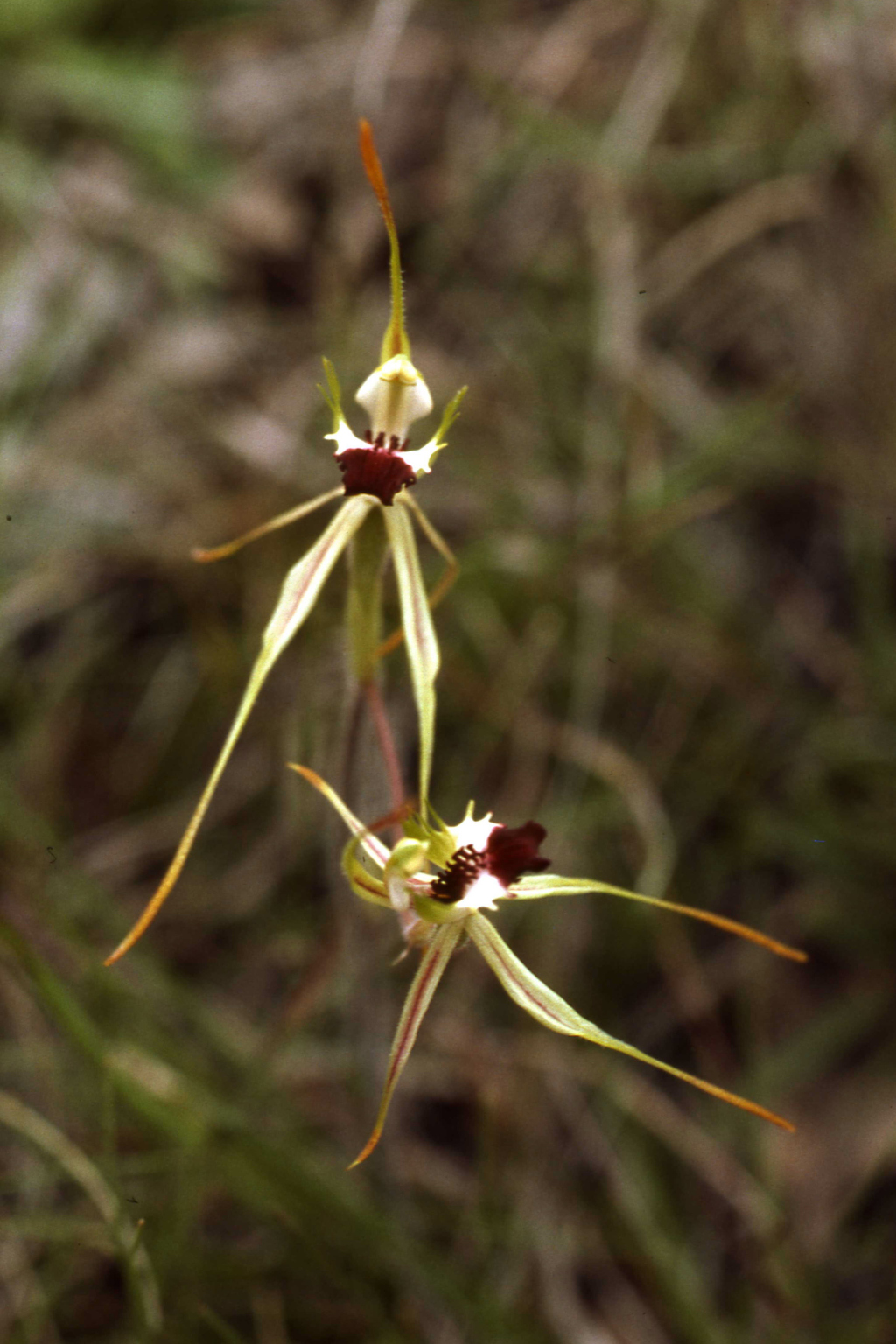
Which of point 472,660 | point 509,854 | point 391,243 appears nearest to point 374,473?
point 391,243

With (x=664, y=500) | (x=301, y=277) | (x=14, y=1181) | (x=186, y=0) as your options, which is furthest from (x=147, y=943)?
(x=186, y=0)

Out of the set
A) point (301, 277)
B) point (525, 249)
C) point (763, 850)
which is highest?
point (525, 249)

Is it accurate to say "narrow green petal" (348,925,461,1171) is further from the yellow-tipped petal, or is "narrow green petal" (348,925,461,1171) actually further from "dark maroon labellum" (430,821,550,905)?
the yellow-tipped petal

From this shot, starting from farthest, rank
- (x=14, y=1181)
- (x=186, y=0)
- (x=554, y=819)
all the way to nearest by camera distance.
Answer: (x=186, y=0)
(x=554, y=819)
(x=14, y=1181)

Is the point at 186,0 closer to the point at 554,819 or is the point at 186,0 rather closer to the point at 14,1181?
the point at 554,819

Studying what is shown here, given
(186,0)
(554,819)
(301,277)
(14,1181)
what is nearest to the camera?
(14,1181)

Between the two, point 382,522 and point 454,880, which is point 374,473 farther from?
point 454,880
